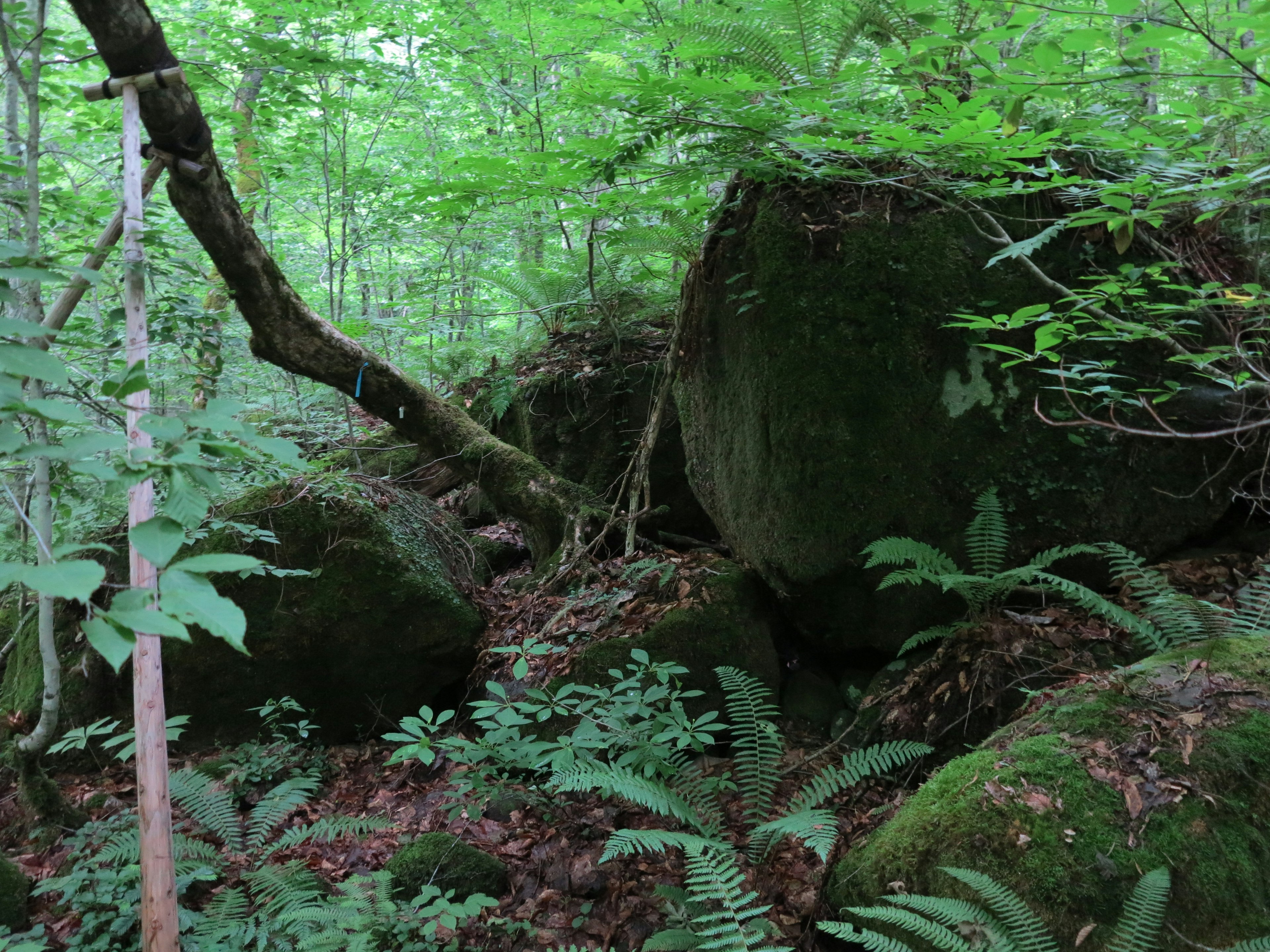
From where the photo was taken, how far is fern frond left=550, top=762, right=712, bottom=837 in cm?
302

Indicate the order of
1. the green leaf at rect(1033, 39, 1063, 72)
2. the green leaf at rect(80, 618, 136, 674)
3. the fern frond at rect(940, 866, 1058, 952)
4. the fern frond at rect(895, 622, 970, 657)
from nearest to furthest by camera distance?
the green leaf at rect(80, 618, 136, 674), the green leaf at rect(1033, 39, 1063, 72), the fern frond at rect(940, 866, 1058, 952), the fern frond at rect(895, 622, 970, 657)

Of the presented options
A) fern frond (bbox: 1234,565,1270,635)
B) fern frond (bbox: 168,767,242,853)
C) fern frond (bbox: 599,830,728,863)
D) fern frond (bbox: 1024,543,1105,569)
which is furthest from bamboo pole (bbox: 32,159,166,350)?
fern frond (bbox: 1234,565,1270,635)

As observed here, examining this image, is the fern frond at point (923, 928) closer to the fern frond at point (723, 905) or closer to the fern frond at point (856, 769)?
the fern frond at point (723, 905)

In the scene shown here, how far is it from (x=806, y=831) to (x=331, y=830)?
2399mm

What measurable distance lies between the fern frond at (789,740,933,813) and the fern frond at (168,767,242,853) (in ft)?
9.44

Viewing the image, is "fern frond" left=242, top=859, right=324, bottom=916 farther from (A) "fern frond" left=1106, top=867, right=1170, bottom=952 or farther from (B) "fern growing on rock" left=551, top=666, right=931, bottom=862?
(A) "fern frond" left=1106, top=867, right=1170, bottom=952

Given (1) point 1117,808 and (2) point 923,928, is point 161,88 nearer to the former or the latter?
(2) point 923,928

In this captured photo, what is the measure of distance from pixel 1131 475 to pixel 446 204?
446cm

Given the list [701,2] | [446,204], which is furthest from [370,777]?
[701,2]

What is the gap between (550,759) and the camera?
10.6 ft

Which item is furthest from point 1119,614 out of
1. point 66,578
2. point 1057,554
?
point 66,578

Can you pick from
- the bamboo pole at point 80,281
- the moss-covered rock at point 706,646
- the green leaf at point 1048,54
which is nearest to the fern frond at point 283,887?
the moss-covered rock at point 706,646

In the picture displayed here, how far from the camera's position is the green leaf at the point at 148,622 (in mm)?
1096

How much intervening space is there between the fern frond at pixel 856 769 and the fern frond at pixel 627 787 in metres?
0.47
